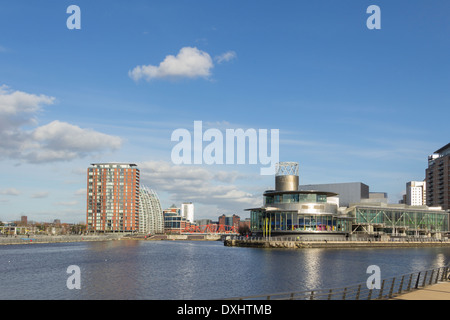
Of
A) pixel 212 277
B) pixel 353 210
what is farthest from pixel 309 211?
pixel 212 277

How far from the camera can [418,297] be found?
31.4m

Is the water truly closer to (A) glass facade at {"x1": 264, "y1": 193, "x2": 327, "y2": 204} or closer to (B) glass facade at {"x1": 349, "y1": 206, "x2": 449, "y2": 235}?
(A) glass facade at {"x1": 264, "y1": 193, "x2": 327, "y2": 204}

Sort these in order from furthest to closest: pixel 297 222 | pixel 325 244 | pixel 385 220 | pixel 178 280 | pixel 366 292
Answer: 1. pixel 385 220
2. pixel 297 222
3. pixel 325 244
4. pixel 178 280
5. pixel 366 292

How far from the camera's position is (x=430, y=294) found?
3259 centimetres

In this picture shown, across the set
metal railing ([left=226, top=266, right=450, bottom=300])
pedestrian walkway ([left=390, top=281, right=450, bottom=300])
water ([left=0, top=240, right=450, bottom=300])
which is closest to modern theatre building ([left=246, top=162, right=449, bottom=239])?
water ([left=0, top=240, right=450, bottom=300])

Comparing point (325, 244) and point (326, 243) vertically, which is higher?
point (326, 243)

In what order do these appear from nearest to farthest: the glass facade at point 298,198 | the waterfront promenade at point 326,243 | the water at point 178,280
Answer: the water at point 178,280 → the waterfront promenade at point 326,243 → the glass facade at point 298,198

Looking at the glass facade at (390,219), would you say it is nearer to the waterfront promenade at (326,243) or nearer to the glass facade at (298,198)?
the waterfront promenade at (326,243)

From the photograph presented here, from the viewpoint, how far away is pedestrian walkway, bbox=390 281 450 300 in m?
31.1

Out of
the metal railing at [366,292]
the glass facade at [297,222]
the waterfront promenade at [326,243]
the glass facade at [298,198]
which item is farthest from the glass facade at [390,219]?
the metal railing at [366,292]

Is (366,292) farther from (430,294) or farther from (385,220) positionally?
(385,220)

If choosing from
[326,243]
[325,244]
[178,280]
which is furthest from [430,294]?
[326,243]

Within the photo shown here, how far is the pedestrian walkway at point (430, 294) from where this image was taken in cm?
3108
